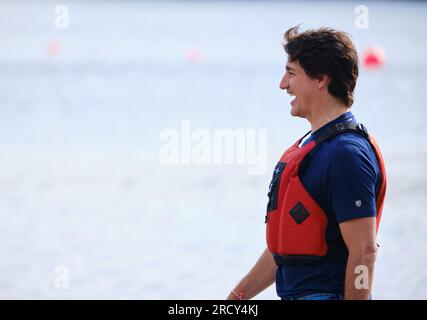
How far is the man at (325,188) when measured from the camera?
272 cm

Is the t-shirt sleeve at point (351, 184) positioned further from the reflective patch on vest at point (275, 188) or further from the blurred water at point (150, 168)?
the blurred water at point (150, 168)

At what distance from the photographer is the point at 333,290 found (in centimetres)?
Result: 279

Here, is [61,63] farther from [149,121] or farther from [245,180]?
[245,180]

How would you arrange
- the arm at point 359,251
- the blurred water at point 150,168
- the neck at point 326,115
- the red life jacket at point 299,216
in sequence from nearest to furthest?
the arm at point 359,251 < the red life jacket at point 299,216 < the neck at point 326,115 < the blurred water at point 150,168

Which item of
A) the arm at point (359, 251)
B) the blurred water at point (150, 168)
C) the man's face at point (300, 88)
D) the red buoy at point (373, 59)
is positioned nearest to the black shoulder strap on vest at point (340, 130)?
the man's face at point (300, 88)

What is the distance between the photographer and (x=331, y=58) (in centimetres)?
288

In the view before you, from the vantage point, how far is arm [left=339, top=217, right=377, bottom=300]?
2.71m

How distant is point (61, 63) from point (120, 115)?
8.40 metres

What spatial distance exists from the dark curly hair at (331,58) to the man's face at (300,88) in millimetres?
23

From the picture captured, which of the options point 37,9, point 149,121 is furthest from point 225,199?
point 37,9

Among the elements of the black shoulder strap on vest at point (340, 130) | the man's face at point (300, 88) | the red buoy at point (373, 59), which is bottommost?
Answer: the black shoulder strap on vest at point (340, 130)

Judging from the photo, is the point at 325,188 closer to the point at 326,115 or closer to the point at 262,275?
the point at 326,115

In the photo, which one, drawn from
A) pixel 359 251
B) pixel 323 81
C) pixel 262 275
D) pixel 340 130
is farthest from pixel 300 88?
pixel 262 275

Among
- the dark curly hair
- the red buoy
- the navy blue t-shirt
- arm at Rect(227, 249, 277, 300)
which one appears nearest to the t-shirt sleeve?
the navy blue t-shirt
